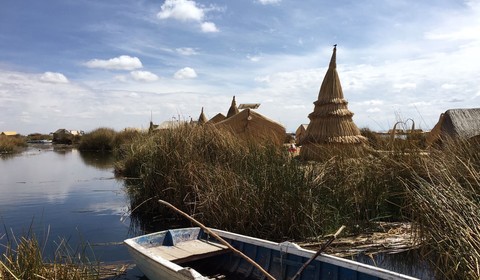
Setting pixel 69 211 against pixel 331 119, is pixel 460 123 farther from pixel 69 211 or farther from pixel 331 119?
pixel 69 211

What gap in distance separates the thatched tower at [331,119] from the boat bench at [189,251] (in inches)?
286

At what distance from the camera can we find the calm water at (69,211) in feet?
25.6

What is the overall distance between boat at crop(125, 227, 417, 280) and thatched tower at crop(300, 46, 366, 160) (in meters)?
7.27

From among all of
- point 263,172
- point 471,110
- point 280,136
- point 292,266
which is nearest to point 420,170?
point 263,172

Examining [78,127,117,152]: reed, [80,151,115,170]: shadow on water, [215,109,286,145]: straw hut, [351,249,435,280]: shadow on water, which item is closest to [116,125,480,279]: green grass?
[351,249,435,280]: shadow on water

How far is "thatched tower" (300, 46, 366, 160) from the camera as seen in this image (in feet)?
41.9

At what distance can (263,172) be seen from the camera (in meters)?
7.30

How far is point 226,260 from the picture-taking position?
568 centimetres

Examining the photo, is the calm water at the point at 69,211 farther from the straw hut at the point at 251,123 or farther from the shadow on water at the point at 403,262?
the straw hut at the point at 251,123

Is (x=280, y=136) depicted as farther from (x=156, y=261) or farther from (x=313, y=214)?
(x=156, y=261)

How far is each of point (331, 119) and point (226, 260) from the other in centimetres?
826

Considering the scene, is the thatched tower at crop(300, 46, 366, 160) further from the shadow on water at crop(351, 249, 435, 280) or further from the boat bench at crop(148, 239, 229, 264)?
the boat bench at crop(148, 239, 229, 264)

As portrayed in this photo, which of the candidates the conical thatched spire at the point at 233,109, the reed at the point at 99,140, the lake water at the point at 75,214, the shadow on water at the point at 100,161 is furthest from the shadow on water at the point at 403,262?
the reed at the point at 99,140

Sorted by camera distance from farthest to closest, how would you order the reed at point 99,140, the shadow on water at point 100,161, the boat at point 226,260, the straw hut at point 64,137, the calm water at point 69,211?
the straw hut at point 64,137, the reed at point 99,140, the shadow on water at point 100,161, the calm water at point 69,211, the boat at point 226,260
